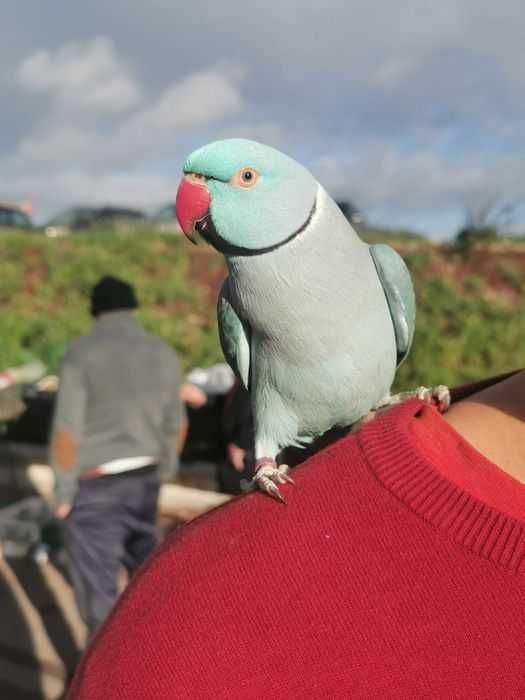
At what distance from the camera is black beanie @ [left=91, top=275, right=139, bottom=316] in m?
2.84

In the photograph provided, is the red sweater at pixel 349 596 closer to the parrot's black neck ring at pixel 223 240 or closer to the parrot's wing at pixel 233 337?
the parrot's wing at pixel 233 337

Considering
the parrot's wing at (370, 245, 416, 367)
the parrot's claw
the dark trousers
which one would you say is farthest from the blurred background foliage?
the parrot's wing at (370, 245, 416, 367)

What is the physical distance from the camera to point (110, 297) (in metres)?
2.84

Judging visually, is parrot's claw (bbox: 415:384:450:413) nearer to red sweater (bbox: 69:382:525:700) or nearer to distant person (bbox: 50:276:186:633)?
red sweater (bbox: 69:382:525:700)

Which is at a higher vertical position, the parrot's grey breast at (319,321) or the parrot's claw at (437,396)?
the parrot's grey breast at (319,321)

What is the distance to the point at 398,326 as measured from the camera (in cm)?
102

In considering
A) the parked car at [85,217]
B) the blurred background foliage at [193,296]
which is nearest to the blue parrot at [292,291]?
the blurred background foliage at [193,296]

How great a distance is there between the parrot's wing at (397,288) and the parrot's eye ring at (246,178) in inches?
8.8

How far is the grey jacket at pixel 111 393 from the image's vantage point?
279 cm

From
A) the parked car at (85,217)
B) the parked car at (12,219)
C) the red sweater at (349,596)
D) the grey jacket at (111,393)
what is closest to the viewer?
the red sweater at (349,596)

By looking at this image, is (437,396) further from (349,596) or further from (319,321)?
(349,596)

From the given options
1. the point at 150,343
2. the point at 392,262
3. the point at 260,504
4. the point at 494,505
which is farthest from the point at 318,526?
the point at 150,343

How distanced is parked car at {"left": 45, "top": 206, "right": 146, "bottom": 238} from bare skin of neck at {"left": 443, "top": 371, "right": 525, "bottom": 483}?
1420cm

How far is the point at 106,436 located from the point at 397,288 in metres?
2.09
